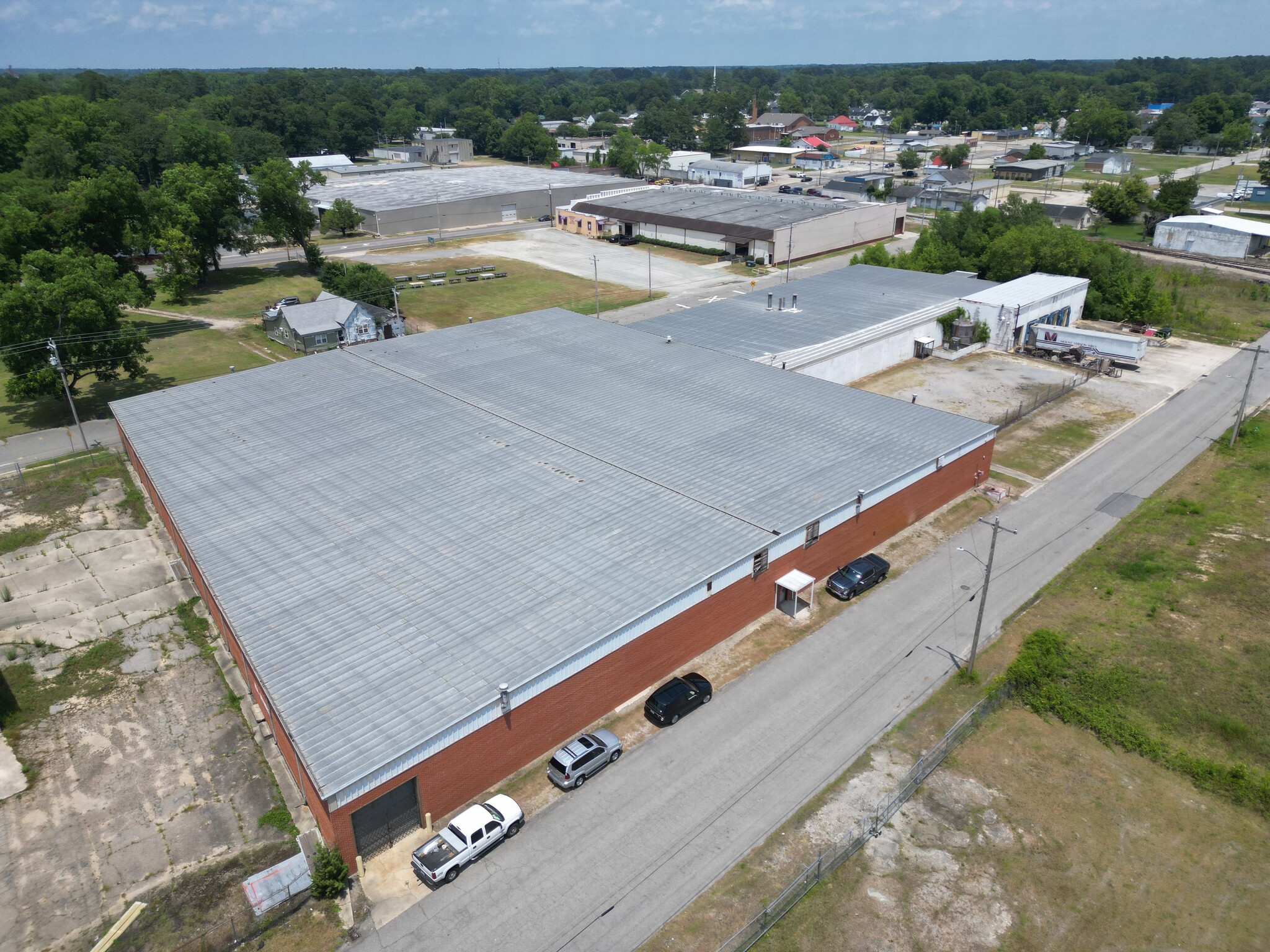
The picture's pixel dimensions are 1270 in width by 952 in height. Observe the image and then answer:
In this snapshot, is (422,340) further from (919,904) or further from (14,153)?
(14,153)

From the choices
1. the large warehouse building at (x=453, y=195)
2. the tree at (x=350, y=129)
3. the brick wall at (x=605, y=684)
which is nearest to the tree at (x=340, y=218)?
the large warehouse building at (x=453, y=195)

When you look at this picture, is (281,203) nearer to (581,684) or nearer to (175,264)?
(175,264)

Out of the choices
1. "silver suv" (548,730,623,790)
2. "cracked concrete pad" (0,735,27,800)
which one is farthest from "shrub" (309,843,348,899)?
"cracked concrete pad" (0,735,27,800)

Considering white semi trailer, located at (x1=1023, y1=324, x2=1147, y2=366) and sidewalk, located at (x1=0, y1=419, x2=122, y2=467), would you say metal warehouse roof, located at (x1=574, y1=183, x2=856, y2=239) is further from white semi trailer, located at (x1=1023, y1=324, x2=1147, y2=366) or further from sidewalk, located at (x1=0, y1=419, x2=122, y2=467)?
sidewalk, located at (x1=0, y1=419, x2=122, y2=467)

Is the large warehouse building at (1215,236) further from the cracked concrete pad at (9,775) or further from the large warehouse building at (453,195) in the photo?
the cracked concrete pad at (9,775)

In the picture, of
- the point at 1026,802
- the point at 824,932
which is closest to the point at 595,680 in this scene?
the point at 824,932

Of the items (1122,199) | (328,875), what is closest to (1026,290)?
(1122,199)
